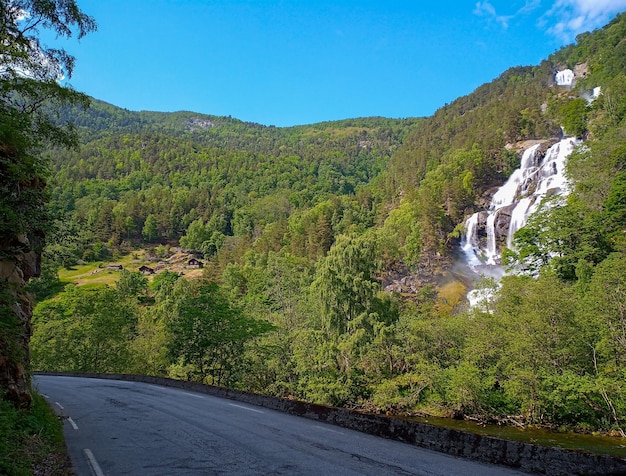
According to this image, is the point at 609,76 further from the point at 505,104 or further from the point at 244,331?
the point at 244,331

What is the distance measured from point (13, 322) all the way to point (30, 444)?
2479 millimetres

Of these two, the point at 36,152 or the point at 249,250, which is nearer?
the point at 36,152

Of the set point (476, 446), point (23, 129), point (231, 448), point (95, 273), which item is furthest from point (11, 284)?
point (95, 273)

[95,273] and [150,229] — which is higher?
[150,229]

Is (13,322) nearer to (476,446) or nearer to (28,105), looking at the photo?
(28,105)

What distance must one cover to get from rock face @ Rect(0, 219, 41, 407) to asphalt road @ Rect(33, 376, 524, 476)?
158 cm

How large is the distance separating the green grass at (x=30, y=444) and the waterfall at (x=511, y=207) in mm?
54576

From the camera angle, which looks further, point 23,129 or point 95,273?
point 95,273

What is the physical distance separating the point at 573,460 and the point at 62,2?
14896 mm

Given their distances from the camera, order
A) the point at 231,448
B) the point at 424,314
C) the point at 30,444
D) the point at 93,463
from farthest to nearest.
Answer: the point at 424,314, the point at 231,448, the point at 30,444, the point at 93,463

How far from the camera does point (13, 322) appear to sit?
348 inches

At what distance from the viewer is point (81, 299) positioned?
47594 millimetres

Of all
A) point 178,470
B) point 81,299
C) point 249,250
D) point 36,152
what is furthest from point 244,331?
point 249,250

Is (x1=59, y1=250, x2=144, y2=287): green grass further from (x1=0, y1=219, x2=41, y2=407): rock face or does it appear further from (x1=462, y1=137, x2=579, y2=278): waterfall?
(x1=0, y1=219, x2=41, y2=407): rock face
